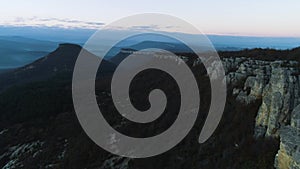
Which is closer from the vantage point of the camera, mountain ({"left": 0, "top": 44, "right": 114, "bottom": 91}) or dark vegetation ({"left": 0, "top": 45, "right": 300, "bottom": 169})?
dark vegetation ({"left": 0, "top": 45, "right": 300, "bottom": 169})

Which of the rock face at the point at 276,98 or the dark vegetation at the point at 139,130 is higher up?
the rock face at the point at 276,98

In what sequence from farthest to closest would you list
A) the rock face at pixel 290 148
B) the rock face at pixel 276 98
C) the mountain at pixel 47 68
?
the mountain at pixel 47 68 < the rock face at pixel 276 98 < the rock face at pixel 290 148

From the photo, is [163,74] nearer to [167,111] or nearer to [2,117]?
[167,111]

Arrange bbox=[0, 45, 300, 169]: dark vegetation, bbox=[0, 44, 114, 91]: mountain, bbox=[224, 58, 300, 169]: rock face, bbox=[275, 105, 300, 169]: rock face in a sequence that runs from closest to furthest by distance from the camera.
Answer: bbox=[275, 105, 300, 169]: rock face < bbox=[224, 58, 300, 169]: rock face < bbox=[0, 45, 300, 169]: dark vegetation < bbox=[0, 44, 114, 91]: mountain

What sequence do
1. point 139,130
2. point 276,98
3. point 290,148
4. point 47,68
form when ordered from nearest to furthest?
point 290,148 → point 276,98 → point 139,130 → point 47,68

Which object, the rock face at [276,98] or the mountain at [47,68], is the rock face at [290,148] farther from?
the mountain at [47,68]

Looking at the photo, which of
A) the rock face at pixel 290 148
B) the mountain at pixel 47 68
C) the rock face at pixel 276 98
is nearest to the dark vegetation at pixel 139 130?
the rock face at pixel 276 98

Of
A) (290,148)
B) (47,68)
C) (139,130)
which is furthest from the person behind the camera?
(47,68)

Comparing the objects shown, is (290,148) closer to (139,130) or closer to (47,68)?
(139,130)

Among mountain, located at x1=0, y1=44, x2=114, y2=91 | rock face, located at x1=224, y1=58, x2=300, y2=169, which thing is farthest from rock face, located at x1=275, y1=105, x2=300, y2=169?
mountain, located at x1=0, y1=44, x2=114, y2=91

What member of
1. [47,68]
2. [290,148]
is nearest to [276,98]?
[290,148]

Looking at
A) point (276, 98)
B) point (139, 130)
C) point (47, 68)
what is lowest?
point (47, 68)

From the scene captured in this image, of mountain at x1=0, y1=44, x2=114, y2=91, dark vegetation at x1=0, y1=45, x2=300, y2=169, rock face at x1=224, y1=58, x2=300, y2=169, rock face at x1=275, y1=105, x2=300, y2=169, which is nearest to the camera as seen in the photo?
rock face at x1=275, y1=105, x2=300, y2=169

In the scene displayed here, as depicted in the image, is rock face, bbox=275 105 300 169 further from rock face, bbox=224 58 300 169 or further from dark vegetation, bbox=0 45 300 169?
dark vegetation, bbox=0 45 300 169
